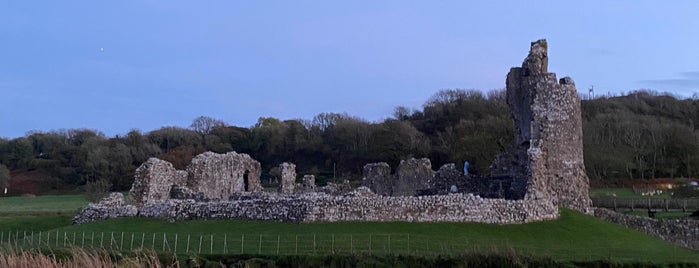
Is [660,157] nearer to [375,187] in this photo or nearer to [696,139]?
[696,139]

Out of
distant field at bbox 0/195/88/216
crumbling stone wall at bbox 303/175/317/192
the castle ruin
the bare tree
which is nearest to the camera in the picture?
the castle ruin

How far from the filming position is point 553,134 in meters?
34.1

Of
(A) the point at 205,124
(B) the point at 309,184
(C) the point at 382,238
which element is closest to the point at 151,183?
(B) the point at 309,184

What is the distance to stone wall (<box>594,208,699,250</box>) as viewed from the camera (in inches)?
1272

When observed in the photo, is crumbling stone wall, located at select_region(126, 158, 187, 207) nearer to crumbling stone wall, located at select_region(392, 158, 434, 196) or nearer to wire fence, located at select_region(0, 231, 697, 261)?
wire fence, located at select_region(0, 231, 697, 261)

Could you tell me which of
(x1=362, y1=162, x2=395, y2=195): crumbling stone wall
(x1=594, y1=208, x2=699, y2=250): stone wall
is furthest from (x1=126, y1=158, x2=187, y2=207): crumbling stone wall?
(x1=594, y1=208, x2=699, y2=250): stone wall

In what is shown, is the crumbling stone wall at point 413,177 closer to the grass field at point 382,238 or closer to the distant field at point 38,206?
the grass field at point 382,238

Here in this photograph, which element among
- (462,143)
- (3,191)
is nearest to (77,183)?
(3,191)

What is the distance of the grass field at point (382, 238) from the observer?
23938 millimetres

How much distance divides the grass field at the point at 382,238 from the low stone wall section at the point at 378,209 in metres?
0.55

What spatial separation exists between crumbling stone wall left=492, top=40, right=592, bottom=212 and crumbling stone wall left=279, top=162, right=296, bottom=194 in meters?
14.9

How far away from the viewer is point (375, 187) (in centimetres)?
4403

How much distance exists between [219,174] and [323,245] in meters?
20.6

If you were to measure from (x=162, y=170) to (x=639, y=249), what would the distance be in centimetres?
2348
